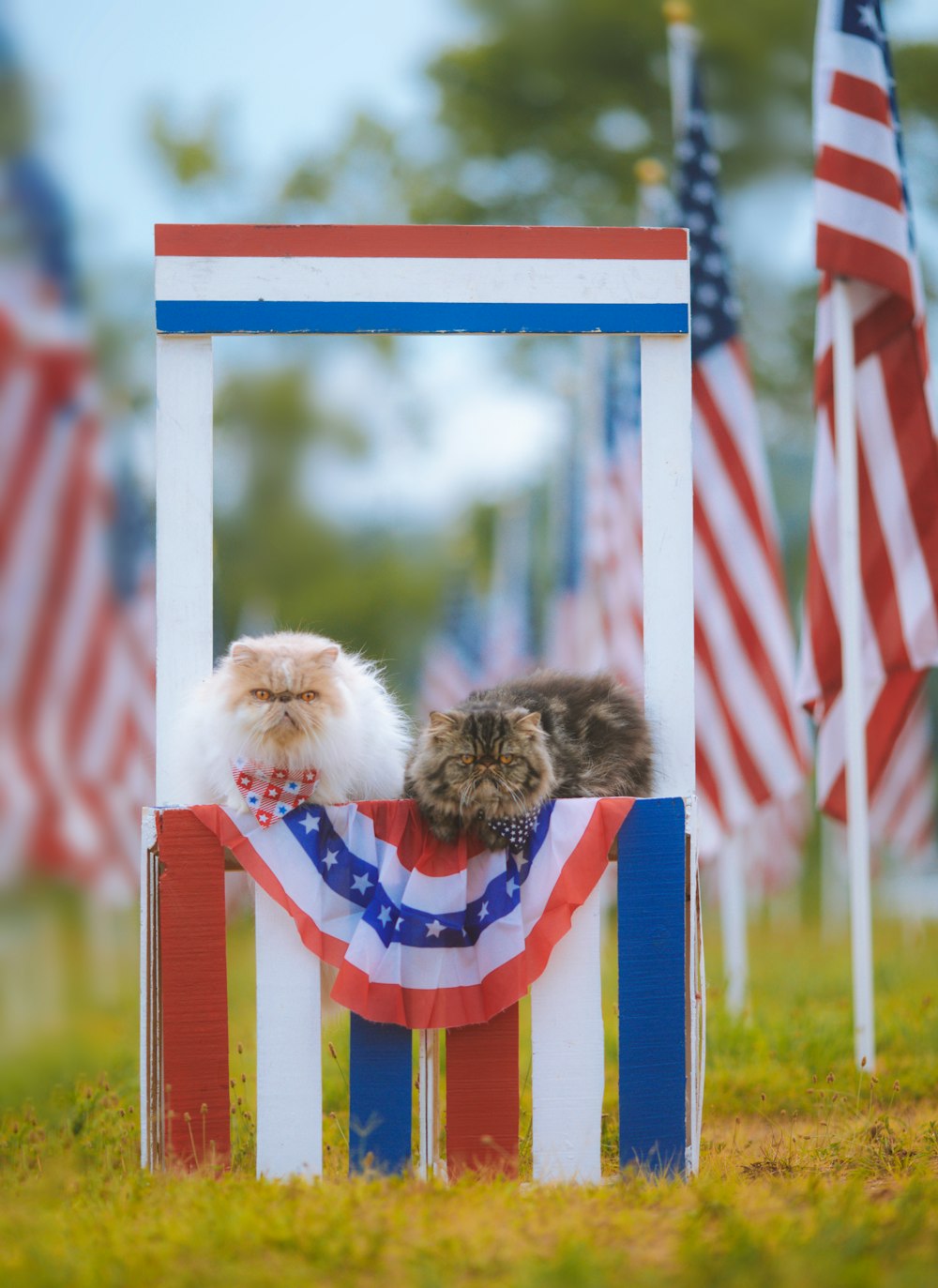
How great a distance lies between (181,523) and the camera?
12.2ft

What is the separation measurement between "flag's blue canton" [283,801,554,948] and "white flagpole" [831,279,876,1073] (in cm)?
228

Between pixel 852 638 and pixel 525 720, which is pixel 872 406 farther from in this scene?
pixel 525 720

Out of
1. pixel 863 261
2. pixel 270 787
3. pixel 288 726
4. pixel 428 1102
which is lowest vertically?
pixel 428 1102

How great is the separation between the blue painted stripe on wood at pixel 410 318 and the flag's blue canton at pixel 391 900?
1.42 metres

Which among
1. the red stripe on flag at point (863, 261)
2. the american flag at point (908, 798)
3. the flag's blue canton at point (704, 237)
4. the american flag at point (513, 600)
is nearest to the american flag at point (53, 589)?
the red stripe on flag at point (863, 261)

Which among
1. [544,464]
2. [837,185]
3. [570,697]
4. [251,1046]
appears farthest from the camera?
[544,464]

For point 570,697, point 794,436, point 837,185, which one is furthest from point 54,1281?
point 794,436

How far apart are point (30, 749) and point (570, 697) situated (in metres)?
2.75

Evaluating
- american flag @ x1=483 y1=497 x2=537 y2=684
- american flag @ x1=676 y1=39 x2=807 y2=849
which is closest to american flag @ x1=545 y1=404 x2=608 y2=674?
american flag @ x1=483 y1=497 x2=537 y2=684

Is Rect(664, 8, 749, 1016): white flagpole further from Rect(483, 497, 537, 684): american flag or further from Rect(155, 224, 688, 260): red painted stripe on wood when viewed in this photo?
Rect(483, 497, 537, 684): american flag

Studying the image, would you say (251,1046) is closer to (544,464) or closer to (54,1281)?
(54,1281)

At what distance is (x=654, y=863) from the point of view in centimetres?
360

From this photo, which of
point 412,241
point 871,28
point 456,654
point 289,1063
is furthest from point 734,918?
point 456,654

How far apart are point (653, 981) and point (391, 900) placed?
0.78 m
